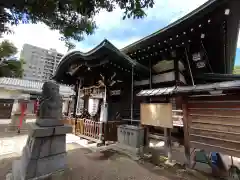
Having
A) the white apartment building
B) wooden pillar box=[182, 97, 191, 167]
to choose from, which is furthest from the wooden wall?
the white apartment building

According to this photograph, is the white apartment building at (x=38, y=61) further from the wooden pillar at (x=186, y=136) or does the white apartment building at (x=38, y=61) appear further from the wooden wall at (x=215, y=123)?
the wooden wall at (x=215, y=123)

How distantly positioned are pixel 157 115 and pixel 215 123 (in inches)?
69.2

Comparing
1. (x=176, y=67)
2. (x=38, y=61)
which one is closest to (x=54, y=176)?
(x=176, y=67)

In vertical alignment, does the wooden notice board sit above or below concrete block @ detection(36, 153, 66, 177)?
above

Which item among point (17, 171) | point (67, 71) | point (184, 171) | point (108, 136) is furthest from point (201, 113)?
point (67, 71)

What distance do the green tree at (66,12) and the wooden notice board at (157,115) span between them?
3.08m

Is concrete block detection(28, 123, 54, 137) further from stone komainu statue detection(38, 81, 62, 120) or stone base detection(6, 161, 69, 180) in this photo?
stone base detection(6, 161, 69, 180)

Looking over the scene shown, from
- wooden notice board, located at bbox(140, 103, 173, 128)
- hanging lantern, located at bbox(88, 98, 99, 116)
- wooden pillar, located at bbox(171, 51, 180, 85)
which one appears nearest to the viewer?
wooden notice board, located at bbox(140, 103, 173, 128)

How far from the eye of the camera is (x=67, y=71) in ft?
29.5

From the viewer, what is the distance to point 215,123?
357cm

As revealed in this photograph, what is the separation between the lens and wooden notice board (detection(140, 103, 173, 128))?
14.7 ft

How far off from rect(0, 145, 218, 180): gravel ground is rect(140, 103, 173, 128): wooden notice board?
4.58ft

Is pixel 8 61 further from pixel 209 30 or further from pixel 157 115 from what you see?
pixel 209 30

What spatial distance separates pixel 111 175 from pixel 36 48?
78817 mm
